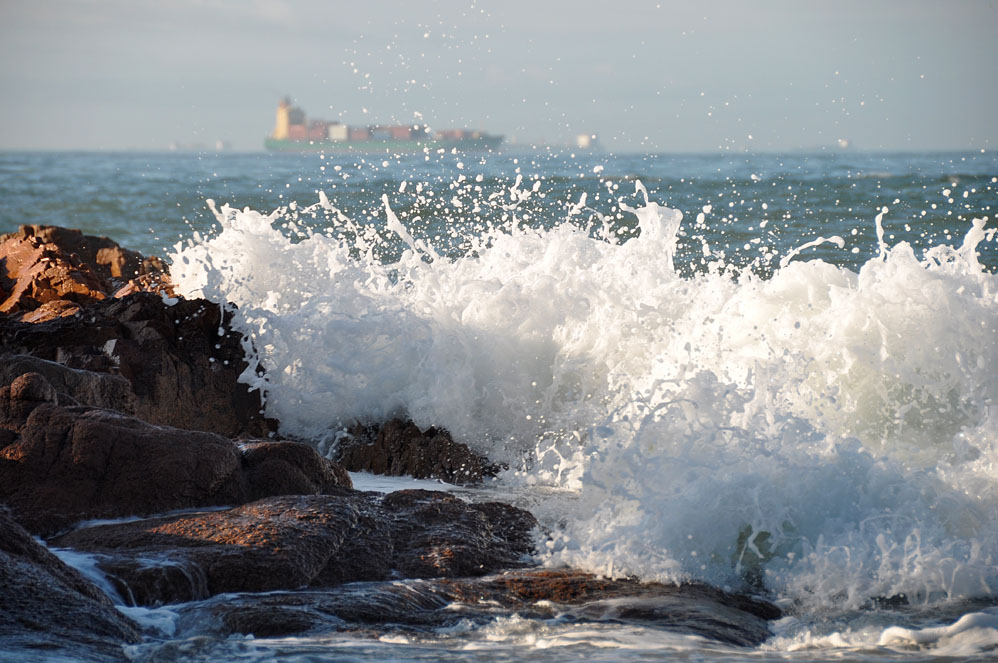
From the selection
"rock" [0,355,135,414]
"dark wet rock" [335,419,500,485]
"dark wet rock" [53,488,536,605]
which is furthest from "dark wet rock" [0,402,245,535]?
"dark wet rock" [335,419,500,485]

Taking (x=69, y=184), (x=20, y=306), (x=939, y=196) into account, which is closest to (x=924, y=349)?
(x=20, y=306)

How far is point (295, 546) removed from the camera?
11.6ft

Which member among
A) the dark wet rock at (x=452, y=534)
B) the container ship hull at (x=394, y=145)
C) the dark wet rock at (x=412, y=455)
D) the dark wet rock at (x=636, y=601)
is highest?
the container ship hull at (x=394, y=145)

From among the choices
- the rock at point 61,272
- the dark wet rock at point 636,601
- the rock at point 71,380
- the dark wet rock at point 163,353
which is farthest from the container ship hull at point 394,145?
the dark wet rock at point 636,601

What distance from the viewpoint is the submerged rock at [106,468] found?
388 centimetres

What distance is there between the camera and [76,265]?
25.6 feet

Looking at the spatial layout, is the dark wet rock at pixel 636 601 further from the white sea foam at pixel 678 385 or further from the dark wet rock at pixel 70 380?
the dark wet rock at pixel 70 380

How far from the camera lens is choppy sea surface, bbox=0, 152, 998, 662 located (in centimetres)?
344

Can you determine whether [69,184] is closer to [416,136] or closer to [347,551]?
[347,551]

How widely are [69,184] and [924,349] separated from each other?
22.3 metres

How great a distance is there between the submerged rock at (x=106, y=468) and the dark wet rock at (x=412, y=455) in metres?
1.38

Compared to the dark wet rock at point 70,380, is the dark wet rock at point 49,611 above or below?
below

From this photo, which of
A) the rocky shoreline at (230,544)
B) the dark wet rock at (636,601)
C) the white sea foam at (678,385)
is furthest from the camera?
the white sea foam at (678,385)

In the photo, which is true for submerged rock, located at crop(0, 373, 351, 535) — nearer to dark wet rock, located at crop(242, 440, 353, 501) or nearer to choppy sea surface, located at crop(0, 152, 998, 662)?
dark wet rock, located at crop(242, 440, 353, 501)
